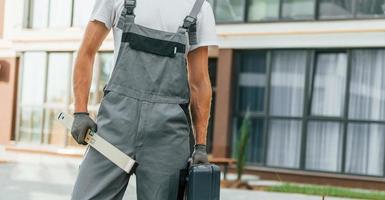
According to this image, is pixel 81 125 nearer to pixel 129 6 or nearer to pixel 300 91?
pixel 129 6

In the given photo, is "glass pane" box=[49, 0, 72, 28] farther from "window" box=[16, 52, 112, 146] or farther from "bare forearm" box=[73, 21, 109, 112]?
"bare forearm" box=[73, 21, 109, 112]

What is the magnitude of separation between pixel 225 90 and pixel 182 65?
9928mm

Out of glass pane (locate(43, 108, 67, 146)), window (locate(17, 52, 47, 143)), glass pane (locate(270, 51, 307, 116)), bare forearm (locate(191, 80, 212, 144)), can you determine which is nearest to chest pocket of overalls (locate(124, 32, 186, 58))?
bare forearm (locate(191, 80, 212, 144))

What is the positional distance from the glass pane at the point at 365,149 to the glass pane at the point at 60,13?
6.27 metres

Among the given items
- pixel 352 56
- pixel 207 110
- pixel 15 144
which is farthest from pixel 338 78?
pixel 207 110

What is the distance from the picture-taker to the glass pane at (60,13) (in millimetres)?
14882

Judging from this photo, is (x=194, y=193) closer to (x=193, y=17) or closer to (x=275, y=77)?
(x=193, y=17)

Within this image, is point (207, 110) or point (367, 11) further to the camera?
point (367, 11)

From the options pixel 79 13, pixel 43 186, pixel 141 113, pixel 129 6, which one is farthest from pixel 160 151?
pixel 79 13

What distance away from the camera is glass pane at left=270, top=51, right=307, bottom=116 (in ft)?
39.2

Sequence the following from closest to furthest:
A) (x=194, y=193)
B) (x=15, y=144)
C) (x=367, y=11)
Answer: (x=194, y=193)
(x=367, y=11)
(x=15, y=144)

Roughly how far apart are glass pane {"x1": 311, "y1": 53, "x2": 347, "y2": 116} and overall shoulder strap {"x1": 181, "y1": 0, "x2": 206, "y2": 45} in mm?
9328

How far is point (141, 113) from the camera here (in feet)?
7.98

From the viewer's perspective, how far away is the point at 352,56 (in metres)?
11.5
